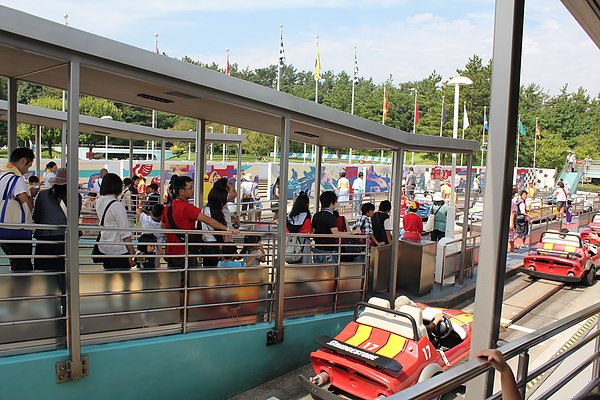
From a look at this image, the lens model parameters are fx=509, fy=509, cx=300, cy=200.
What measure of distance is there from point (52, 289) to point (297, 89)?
82.6m

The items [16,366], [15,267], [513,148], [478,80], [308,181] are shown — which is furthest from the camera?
[478,80]

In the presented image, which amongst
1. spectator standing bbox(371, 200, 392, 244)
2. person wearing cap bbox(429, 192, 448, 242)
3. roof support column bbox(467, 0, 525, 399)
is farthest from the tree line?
roof support column bbox(467, 0, 525, 399)

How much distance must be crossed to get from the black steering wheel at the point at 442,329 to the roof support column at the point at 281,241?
182 centimetres

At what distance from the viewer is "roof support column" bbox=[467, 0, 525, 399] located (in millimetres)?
2701

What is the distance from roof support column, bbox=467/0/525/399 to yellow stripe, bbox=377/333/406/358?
2011 mm

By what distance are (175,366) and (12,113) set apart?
3.37 m

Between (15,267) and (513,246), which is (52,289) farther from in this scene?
(513,246)

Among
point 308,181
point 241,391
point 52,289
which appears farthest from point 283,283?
point 308,181

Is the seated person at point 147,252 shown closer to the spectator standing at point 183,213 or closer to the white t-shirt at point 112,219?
the white t-shirt at point 112,219

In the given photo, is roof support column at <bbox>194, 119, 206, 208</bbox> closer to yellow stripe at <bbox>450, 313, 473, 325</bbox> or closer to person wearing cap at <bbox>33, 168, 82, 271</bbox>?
person wearing cap at <bbox>33, 168, 82, 271</bbox>

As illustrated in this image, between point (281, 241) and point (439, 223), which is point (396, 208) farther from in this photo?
point (439, 223)

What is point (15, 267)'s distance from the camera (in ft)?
15.6

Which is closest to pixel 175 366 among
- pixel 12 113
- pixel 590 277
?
pixel 12 113

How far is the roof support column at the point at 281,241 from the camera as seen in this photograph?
5918 mm
